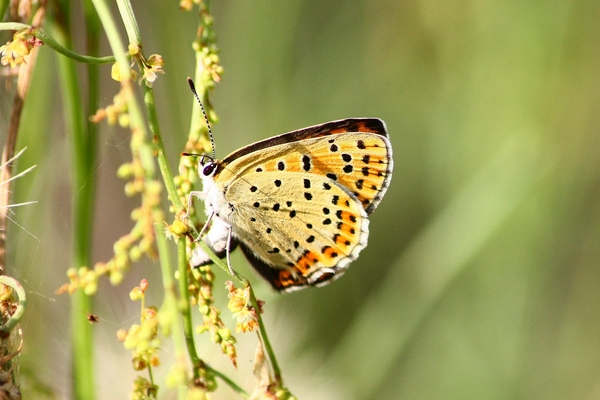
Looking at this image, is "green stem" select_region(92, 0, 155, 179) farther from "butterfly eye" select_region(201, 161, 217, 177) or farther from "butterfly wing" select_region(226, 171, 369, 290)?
"butterfly wing" select_region(226, 171, 369, 290)

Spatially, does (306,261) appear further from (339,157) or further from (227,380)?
(227,380)

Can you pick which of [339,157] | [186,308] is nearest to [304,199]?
[339,157]

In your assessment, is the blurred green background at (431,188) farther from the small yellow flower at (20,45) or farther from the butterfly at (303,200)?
the small yellow flower at (20,45)

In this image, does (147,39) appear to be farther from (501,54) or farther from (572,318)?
(572,318)

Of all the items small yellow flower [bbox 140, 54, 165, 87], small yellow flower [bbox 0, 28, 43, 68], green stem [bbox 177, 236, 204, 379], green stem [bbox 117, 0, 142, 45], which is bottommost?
green stem [bbox 177, 236, 204, 379]

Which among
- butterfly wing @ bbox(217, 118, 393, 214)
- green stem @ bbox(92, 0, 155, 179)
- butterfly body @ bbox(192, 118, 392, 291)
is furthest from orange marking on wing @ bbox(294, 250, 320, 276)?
green stem @ bbox(92, 0, 155, 179)

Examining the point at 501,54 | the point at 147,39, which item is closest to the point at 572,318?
the point at 501,54
